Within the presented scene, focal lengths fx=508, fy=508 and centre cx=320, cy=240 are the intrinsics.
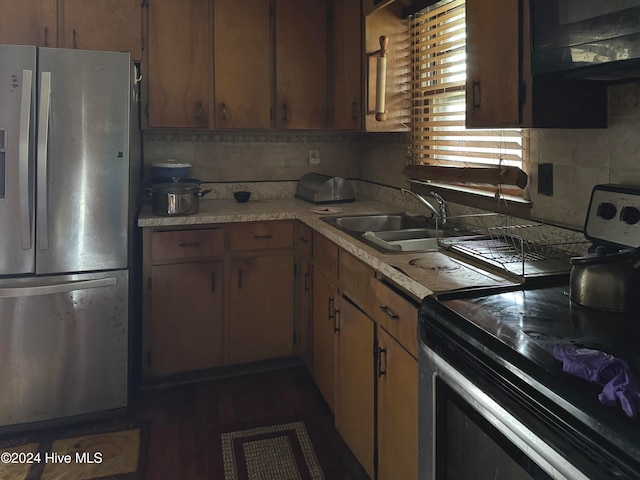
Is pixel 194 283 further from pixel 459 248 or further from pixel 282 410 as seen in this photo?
pixel 459 248

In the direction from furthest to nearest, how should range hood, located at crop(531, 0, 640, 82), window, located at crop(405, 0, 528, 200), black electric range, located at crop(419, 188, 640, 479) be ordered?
window, located at crop(405, 0, 528, 200) → range hood, located at crop(531, 0, 640, 82) → black electric range, located at crop(419, 188, 640, 479)

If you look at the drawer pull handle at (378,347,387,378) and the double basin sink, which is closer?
the drawer pull handle at (378,347,387,378)

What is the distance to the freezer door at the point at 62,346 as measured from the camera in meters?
2.27

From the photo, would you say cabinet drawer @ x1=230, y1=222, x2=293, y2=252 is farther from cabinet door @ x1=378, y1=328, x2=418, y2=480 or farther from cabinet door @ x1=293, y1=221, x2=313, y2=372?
cabinet door @ x1=378, y1=328, x2=418, y2=480

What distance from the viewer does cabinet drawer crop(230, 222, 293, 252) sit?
9.11 ft

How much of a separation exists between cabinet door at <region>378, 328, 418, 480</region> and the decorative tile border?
5.28 feet

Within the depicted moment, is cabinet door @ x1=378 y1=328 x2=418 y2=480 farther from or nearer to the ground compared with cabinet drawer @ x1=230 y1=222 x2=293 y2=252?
nearer to the ground

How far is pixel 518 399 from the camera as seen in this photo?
873 millimetres

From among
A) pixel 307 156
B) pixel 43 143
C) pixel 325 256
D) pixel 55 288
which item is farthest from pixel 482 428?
pixel 307 156

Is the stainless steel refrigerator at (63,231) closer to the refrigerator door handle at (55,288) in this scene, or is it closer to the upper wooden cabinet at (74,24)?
the refrigerator door handle at (55,288)

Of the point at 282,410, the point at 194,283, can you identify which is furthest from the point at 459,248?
the point at 194,283

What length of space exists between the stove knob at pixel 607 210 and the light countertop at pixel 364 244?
0.36 m

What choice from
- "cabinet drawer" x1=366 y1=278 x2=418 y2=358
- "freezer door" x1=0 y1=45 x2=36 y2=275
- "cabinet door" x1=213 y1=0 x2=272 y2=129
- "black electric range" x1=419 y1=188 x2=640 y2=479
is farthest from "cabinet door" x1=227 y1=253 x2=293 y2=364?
"black electric range" x1=419 y1=188 x2=640 y2=479

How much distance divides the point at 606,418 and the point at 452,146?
6.03 ft
